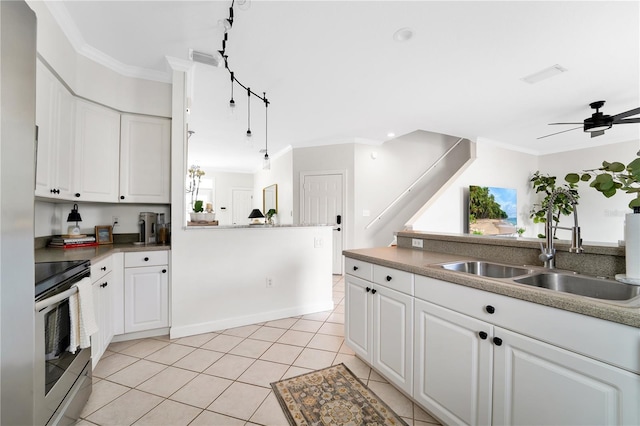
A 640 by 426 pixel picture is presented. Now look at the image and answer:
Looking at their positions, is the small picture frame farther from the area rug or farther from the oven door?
the area rug

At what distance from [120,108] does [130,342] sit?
83.9 inches

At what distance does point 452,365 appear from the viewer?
4.27 feet

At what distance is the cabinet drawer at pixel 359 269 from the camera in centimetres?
190

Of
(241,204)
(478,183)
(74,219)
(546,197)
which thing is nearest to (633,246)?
(74,219)

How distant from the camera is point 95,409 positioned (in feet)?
5.14

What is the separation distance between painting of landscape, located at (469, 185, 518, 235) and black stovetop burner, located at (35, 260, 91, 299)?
556 cm

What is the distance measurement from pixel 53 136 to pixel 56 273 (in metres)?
1.29

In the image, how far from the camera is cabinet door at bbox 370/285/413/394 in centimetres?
155

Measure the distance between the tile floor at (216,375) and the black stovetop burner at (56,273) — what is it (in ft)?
2.69

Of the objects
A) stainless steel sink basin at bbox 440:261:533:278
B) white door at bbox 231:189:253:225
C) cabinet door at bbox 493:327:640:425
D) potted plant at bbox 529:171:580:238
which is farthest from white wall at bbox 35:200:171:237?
potted plant at bbox 529:171:580:238

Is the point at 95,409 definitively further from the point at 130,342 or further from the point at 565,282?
the point at 565,282

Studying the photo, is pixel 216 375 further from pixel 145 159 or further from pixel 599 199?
pixel 599 199

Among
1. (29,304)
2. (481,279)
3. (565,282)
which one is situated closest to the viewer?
(29,304)

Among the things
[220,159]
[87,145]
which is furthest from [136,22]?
[220,159]
